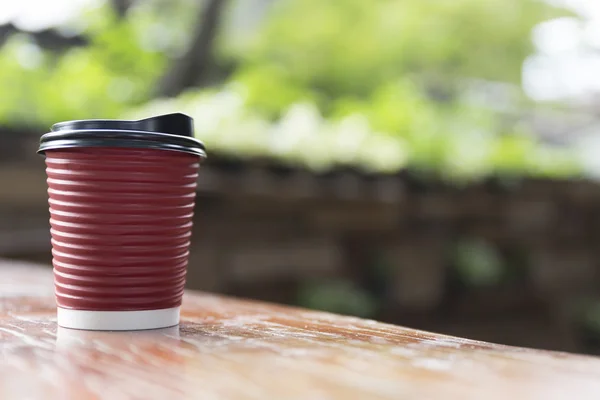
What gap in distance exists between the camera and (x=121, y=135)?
0.61 meters

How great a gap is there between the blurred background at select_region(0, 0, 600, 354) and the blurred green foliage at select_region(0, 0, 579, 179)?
15mm

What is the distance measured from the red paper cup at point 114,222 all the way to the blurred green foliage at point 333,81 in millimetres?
2120

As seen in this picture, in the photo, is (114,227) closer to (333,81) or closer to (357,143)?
(357,143)

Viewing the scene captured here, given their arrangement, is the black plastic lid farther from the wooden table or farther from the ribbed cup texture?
the wooden table

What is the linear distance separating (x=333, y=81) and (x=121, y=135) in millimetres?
4238

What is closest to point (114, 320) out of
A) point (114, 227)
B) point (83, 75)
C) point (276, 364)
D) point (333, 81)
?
point (114, 227)

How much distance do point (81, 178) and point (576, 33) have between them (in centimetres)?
577

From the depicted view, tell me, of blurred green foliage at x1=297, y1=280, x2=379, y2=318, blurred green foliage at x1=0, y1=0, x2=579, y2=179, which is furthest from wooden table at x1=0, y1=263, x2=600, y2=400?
blurred green foliage at x1=297, y1=280, x2=379, y2=318

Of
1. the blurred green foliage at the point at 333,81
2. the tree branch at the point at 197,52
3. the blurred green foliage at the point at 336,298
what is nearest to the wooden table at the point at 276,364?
the blurred green foliage at the point at 333,81

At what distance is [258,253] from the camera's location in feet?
9.38

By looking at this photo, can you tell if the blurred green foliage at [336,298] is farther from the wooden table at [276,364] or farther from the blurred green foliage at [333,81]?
the wooden table at [276,364]

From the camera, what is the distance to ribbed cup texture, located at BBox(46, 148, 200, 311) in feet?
2.02

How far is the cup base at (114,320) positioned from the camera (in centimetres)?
61

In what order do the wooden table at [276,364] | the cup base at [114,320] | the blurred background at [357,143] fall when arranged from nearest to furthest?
the wooden table at [276,364] → the cup base at [114,320] → the blurred background at [357,143]
